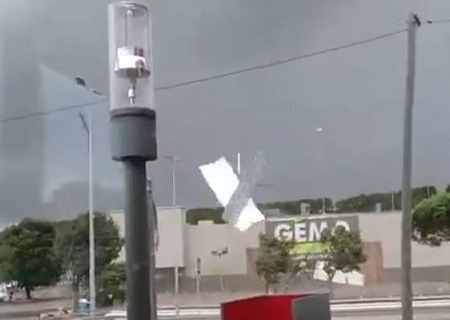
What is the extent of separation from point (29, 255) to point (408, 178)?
1544 mm

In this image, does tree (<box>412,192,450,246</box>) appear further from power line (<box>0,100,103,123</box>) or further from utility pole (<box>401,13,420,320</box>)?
power line (<box>0,100,103,123</box>)

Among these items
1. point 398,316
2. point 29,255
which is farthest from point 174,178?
point 398,316

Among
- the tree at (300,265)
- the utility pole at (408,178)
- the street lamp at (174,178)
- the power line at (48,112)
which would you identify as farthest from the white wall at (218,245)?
the power line at (48,112)

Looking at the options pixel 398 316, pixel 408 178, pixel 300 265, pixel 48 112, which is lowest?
pixel 398 316

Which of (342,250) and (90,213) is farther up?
(90,213)

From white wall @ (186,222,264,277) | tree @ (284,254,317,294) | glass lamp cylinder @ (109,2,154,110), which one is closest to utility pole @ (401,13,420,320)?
tree @ (284,254,317,294)

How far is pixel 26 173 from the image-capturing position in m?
1.67

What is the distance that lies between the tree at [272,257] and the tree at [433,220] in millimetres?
539

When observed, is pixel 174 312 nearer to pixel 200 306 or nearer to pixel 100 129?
pixel 200 306

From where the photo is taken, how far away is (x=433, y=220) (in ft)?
10.5

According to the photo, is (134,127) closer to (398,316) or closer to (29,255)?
(29,255)

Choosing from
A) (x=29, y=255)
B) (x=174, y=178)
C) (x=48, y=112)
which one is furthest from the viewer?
(x=174, y=178)

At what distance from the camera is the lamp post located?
2.57ft

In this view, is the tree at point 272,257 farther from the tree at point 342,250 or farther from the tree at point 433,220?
the tree at point 433,220
